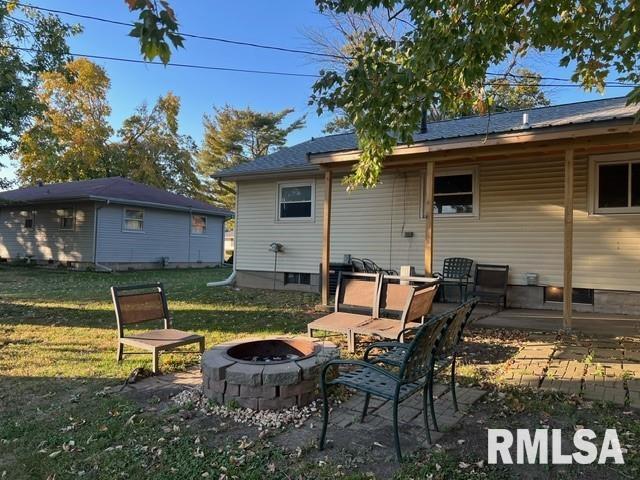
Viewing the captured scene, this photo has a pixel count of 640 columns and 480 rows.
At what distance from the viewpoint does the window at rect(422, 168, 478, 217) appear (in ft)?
28.9

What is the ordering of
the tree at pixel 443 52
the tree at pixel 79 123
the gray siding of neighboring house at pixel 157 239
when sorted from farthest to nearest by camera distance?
the tree at pixel 79 123, the gray siding of neighboring house at pixel 157 239, the tree at pixel 443 52

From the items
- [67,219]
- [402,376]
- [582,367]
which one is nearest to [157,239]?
[67,219]

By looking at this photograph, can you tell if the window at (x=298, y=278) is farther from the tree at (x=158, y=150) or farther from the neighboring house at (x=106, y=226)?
the tree at (x=158, y=150)

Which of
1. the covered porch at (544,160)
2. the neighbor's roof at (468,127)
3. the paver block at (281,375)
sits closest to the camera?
the paver block at (281,375)

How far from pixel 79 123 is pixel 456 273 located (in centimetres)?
2930

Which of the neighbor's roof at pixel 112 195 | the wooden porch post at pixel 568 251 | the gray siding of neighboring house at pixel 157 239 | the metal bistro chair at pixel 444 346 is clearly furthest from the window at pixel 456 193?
the gray siding of neighboring house at pixel 157 239

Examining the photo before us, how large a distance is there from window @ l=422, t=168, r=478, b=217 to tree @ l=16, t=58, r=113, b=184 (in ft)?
89.8

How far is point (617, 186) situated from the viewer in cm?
752

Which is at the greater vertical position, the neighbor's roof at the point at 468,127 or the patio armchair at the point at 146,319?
the neighbor's roof at the point at 468,127

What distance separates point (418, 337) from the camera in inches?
98.0

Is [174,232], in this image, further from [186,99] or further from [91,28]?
[186,99]

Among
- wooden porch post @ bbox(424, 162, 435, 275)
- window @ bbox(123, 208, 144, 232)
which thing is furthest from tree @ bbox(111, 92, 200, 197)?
wooden porch post @ bbox(424, 162, 435, 275)

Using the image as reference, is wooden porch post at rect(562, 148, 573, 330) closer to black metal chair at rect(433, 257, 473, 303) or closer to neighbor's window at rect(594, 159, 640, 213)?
neighbor's window at rect(594, 159, 640, 213)

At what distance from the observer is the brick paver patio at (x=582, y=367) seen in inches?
142
